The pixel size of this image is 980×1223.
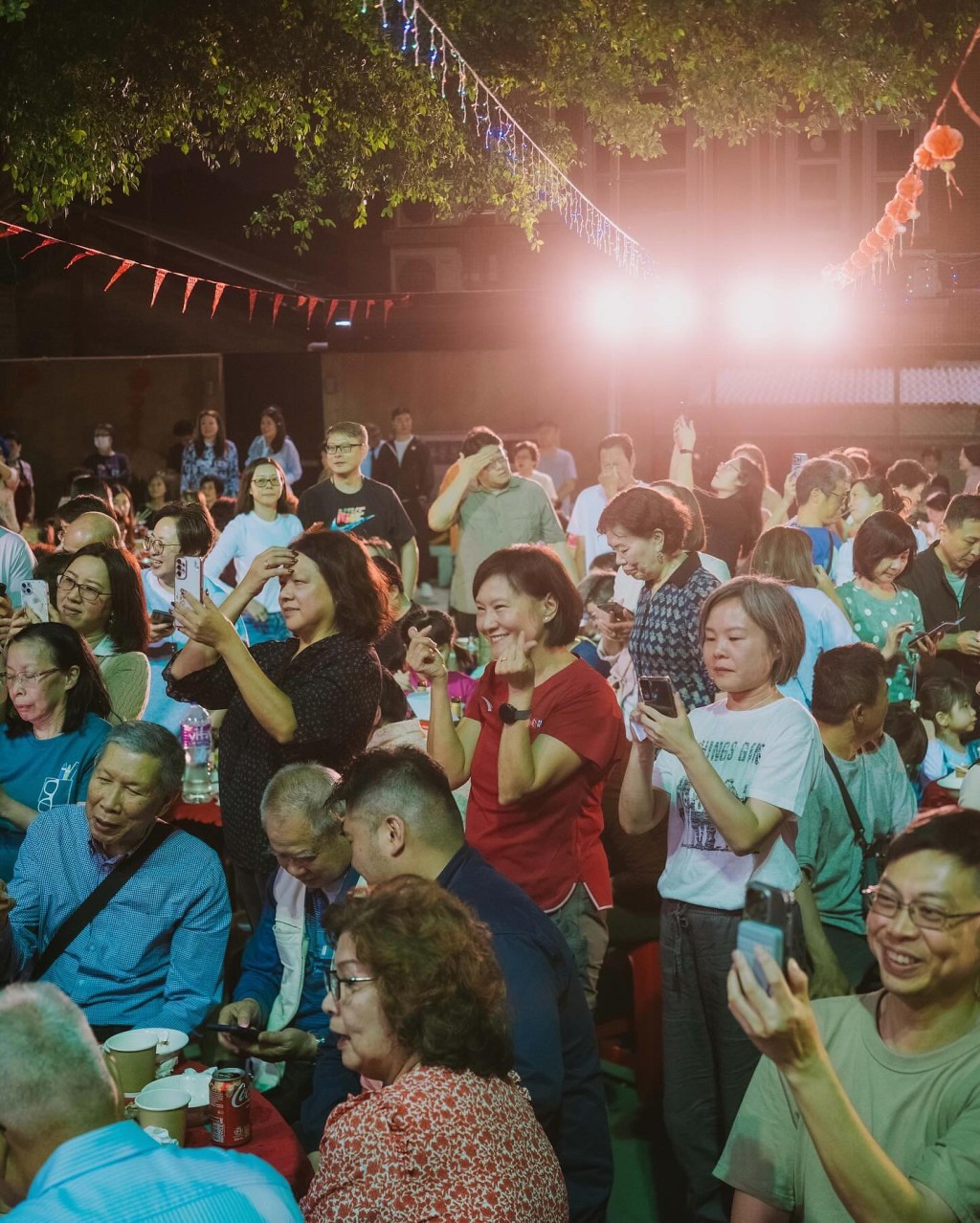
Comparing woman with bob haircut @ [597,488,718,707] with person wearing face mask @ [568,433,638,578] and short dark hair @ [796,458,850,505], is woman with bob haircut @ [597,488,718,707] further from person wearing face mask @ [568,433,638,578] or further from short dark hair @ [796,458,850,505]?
person wearing face mask @ [568,433,638,578]

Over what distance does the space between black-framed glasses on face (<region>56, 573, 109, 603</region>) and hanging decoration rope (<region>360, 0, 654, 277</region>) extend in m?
5.10

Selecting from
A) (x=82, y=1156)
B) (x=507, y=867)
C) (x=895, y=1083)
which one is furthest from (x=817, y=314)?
(x=82, y=1156)

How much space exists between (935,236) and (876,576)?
15.7m

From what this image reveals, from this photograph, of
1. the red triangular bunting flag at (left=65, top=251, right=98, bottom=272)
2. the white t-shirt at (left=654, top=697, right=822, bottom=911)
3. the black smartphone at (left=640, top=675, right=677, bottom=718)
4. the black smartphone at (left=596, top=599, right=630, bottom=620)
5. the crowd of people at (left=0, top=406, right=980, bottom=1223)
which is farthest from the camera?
the red triangular bunting flag at (left=65, top=251, right=98, bottom=272)

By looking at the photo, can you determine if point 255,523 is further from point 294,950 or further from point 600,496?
point 294,950

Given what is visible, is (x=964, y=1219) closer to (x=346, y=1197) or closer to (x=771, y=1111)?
(x=771, y=1111)

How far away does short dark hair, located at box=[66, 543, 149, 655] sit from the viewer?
4855mm

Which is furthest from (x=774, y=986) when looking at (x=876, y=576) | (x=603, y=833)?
(x=876, y=576)

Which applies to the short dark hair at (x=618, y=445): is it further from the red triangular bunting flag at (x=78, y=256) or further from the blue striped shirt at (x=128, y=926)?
the blue striped shirt at (x=128, y=926)

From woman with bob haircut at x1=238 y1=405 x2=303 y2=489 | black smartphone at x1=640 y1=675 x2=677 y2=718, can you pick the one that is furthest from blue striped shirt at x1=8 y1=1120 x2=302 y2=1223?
woman with bob haircut at x1=238 y1=405 x2=303 y2=489

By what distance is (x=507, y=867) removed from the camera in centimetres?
353

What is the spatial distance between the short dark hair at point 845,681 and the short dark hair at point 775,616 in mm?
627

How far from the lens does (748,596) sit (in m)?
3.28

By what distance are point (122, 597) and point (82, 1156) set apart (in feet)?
10.7
